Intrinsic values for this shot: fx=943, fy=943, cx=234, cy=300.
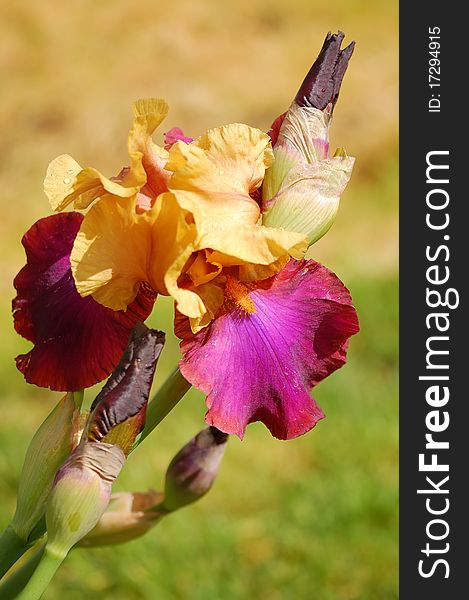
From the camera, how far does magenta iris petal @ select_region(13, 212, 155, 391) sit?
2.26 ft

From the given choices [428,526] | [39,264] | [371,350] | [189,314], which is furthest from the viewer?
[371,350]

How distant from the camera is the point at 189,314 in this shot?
0.63m

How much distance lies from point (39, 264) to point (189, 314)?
0.56ft

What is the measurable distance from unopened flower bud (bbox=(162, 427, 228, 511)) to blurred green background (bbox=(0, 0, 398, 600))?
0.93m

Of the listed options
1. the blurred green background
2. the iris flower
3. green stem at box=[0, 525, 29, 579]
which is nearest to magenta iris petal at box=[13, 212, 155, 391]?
the iris flower

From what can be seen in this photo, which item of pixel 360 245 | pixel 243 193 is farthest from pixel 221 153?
pixel 360 245

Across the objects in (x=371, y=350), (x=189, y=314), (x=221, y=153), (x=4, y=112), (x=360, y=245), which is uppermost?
(x=4, y=112)

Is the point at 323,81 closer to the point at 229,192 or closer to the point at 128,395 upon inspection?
the point at 229,192

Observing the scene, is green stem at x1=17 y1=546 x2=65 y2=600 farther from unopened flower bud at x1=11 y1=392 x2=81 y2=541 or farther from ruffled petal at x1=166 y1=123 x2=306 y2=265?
ruffled petal at x1=166 y1=123 x2=306 y2=265

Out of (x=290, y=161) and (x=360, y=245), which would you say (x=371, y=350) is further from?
(x=290, y=161)

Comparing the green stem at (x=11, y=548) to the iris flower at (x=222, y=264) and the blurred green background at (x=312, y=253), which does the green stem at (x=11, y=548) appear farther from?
the blurred green background at (x=312, y=253)

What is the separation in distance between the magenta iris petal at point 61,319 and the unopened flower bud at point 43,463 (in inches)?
1.1

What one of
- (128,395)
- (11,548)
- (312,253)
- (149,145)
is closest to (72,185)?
(149,145)

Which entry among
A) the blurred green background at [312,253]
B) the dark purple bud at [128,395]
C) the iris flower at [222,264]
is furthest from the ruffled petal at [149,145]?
the blurred green background at [312,253]
